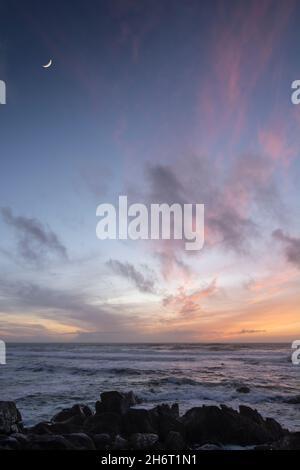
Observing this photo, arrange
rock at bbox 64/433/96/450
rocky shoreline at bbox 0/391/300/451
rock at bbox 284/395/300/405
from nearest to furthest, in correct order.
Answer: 1. rock at bbox 64/433/96/450
2. rocky shoreline at bbox 0/391/300/451
3. rock at bbox 284/395/300/405

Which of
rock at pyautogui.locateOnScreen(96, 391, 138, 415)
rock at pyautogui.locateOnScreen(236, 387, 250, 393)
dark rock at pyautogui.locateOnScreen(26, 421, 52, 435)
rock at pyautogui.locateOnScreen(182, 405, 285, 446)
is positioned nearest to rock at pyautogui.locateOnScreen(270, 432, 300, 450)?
rock at pyautogui.locateOnScreen(182, 405, 285, 446)

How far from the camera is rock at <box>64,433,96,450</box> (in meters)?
12.9

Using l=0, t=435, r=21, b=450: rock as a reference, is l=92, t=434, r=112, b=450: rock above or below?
below

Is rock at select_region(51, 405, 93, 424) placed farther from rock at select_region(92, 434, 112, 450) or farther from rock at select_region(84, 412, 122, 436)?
rock at select_region(92, 434, 112, 450)

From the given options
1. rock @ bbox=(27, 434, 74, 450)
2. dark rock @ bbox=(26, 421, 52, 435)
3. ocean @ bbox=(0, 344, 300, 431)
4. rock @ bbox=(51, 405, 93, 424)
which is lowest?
ocean @ bbox=(0, 344, 300, 431)

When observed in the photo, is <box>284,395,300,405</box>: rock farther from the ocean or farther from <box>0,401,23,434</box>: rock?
<box>0,401,23,434</box>: rock

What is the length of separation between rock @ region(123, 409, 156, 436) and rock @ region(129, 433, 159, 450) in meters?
1.08

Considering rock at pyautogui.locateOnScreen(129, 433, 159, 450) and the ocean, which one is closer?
rock at pyautogui.locateOnScreen(129, 433, 159, 450)

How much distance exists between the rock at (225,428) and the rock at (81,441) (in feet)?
13.8

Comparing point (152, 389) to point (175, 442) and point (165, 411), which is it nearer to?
point (165, 411)

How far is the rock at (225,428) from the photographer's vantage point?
49.7 ft

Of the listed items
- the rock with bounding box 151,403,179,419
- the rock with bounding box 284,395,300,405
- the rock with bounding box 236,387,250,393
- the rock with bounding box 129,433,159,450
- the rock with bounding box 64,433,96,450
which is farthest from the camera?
the rock with bounding box 236,387,250,393

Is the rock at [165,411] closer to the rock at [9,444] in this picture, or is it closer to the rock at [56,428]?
the rock at [56,428]
